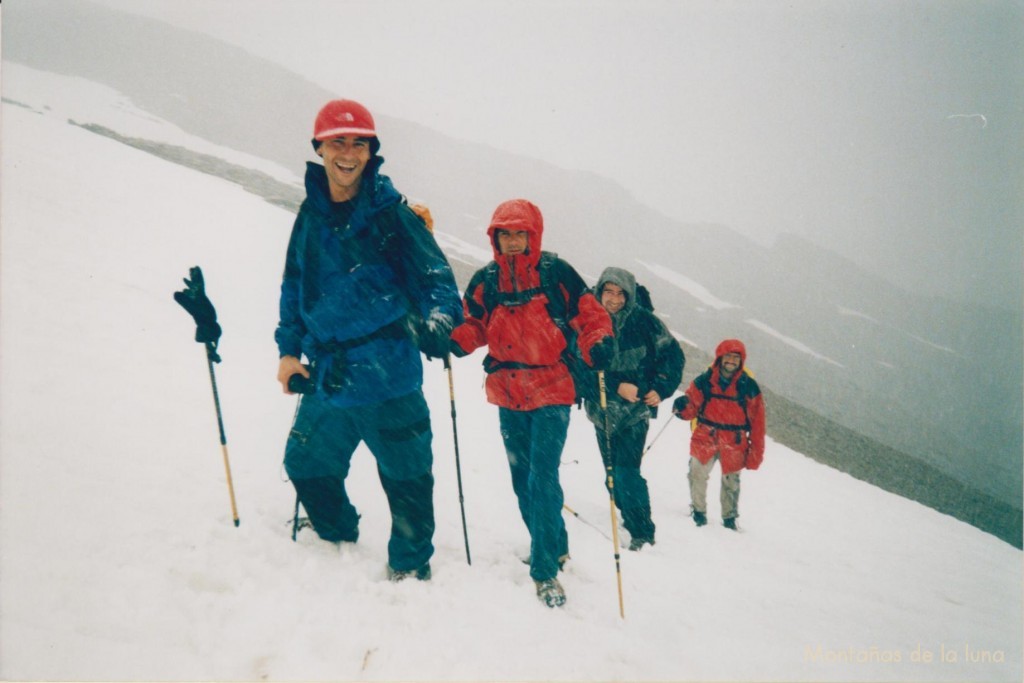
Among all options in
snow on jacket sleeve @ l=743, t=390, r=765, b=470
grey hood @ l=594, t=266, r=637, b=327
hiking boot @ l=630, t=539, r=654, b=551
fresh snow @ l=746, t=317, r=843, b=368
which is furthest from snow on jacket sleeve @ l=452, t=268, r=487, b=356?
fresh snow @ l=746, t=317, r=843, b=368

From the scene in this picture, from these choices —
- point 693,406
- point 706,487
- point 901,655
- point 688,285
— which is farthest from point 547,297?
point 688,285

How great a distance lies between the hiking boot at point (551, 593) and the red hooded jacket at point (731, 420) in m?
4.04

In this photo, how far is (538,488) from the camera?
3818 mm

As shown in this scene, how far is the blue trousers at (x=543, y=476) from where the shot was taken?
373cm

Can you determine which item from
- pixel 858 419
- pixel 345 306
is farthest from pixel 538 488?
pixel 858 419

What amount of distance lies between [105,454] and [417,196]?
63.3 metres

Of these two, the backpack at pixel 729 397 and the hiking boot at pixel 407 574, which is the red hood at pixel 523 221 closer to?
the hiking boot at pixel 407 574

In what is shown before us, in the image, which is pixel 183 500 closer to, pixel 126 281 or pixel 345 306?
pixel 345 306

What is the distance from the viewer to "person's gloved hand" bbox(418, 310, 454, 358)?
2855mm

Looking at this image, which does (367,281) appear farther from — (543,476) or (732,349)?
(732,349)

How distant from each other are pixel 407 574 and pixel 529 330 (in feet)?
6.40

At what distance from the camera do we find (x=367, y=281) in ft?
9.88

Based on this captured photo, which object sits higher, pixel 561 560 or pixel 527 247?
pixel 527 247

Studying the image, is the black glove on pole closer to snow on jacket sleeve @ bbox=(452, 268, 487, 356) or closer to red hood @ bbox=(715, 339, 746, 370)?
snow on jacket sleeve @ bbox=(452, 268, 487, 356)
